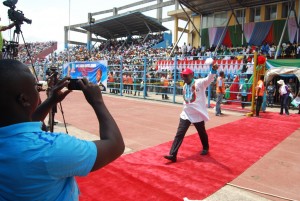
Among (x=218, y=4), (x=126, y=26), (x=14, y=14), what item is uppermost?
(x=126, y=26)

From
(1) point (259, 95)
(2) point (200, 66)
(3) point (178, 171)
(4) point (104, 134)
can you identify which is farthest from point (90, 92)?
(2) point (200, 66)

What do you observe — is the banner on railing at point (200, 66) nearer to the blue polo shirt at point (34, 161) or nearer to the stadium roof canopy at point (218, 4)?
the stadium roof canopy at point (218, 4)

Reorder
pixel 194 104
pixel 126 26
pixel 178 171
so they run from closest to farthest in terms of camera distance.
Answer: pixel 178 171 < pixel 194 104 < pixel 126 26

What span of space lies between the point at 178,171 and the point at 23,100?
3272mm

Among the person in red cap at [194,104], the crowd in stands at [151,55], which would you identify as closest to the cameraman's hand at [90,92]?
the person in red cap at [194,104]

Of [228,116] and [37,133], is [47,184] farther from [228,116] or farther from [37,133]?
[228,116]

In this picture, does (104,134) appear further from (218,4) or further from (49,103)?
(218,4)

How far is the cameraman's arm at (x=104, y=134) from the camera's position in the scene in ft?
3.91

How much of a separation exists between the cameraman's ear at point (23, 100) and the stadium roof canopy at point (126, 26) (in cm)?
2660

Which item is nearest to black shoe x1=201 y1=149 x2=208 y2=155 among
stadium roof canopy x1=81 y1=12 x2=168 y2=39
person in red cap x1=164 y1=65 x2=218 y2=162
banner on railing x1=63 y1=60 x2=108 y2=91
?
person in red cap x1=164 y1=65 x2=218 y2=162

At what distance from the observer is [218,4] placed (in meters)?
19.8

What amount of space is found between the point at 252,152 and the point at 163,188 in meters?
2.37

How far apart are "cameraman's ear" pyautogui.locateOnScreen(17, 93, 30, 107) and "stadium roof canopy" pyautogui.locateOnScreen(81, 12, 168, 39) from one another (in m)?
26.6

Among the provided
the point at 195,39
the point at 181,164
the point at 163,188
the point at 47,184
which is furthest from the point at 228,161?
the point at 195,39
